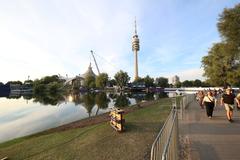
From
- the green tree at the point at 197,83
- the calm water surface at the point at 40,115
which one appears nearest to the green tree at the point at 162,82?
the green tree at the point at 197,83

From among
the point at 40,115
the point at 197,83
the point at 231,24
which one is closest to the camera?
the point at 231,24

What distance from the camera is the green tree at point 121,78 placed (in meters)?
158

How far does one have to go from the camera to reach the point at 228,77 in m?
56.2

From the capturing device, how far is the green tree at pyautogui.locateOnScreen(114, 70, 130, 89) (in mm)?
157500

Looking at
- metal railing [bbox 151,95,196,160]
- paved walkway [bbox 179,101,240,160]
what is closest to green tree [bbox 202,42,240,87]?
paved walkway [bbox 179,101,240,160]

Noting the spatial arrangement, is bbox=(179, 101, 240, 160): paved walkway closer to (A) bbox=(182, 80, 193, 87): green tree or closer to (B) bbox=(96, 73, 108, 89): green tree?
(A) bbox=(182, 80, 193, 87): green tree

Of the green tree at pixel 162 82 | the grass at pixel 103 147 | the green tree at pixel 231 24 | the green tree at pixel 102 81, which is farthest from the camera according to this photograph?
the green tree at pixel 162 82

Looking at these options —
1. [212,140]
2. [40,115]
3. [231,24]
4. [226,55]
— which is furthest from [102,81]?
[212,140]

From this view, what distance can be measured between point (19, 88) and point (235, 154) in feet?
606

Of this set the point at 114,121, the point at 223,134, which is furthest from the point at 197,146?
the point at 114,121

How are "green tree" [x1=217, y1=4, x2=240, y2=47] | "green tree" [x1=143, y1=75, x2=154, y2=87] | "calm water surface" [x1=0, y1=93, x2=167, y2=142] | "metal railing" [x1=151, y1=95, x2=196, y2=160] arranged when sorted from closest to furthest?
"metal railing" [x1=151, y1=95, x2=196, y2=160] < "calm water surface" [x1=0, y1=93, x2=167, y2=142] < "green tree" [x1=217, y1=4, x2=240, y2=47] < "green tree" [x1=143, y1=75, x2=154, y2=87]

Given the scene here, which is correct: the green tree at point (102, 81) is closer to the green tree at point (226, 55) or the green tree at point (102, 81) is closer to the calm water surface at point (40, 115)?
the green tree at point (226, 55)

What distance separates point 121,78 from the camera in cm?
15750

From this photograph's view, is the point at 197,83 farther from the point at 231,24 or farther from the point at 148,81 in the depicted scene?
the point at 231,24
